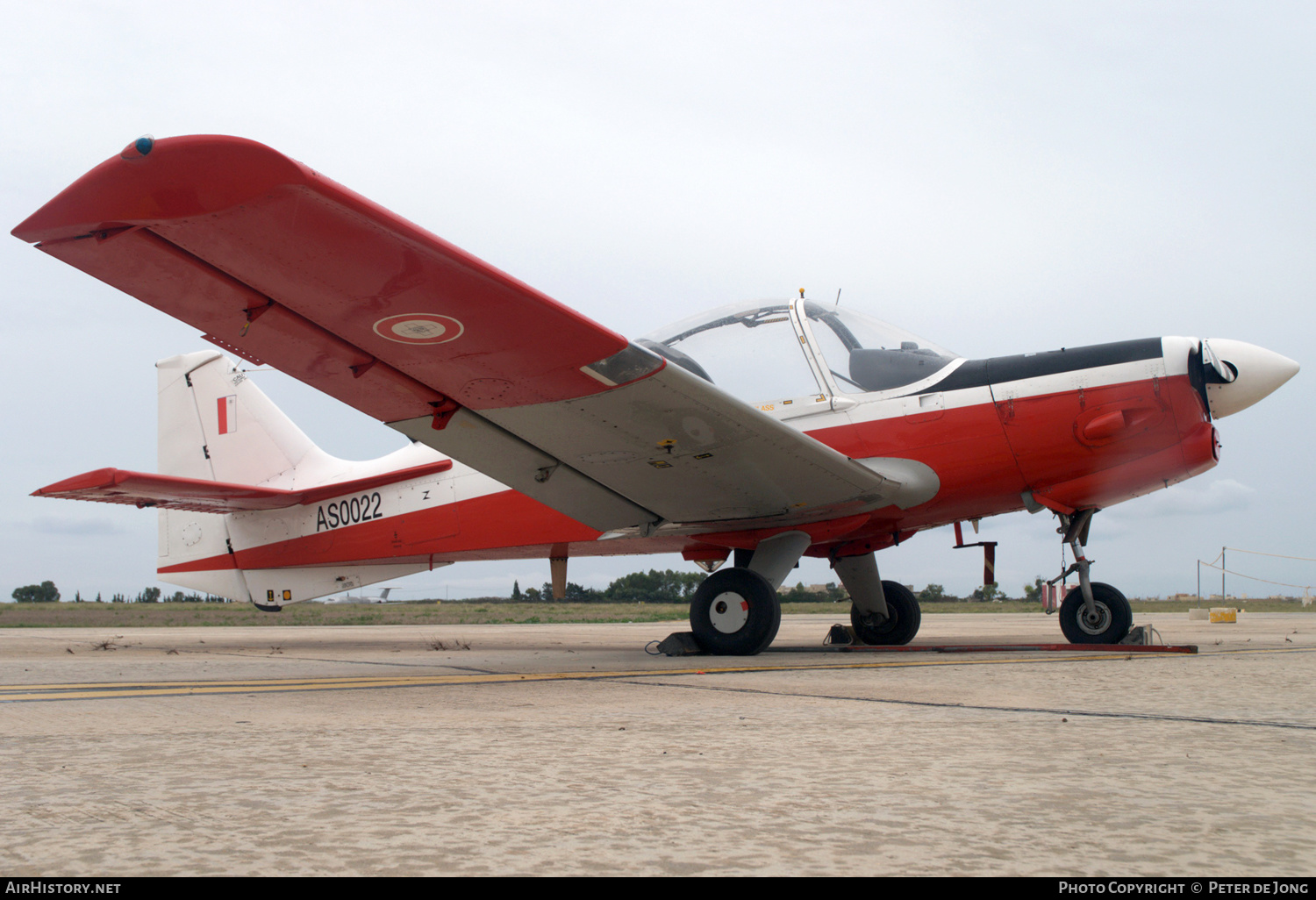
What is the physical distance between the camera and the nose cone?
543 cm

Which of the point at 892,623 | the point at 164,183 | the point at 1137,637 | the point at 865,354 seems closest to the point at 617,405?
the point at 865,354

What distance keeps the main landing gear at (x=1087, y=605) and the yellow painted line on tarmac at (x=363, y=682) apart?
125cm

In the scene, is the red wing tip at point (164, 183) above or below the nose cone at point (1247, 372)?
above

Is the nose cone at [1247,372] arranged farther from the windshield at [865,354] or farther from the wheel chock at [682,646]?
the wheel chock at [682,646]

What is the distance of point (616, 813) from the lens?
1370 mm

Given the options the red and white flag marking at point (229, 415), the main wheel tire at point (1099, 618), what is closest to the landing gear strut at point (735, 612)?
the main wheel tire at point (1099, 618)

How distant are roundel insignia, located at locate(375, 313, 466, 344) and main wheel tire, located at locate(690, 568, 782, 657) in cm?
226

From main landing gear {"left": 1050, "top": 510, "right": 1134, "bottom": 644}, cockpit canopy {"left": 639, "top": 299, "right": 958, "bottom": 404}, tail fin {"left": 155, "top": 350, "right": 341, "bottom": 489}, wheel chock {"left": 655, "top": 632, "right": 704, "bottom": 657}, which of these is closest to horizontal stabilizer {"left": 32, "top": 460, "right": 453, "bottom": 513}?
tail fin {"left": 155, "top": 350, "right": 341, "bottom": 489}

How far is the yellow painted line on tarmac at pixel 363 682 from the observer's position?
340 centimetres

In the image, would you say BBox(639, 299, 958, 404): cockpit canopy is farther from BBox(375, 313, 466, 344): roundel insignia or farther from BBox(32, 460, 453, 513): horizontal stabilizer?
BBox(32, 460, 453, 513): horizontal stabilizer

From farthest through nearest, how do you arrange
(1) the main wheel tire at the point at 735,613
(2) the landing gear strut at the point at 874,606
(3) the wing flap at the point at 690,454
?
(2) the landing gear strut at the point at 874,606, (1) the main wheel tire at the point at 735,613, (3) the wing flap at the point at 690,454

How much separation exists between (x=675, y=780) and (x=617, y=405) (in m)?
3.14

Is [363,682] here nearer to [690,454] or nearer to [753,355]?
[690,454]

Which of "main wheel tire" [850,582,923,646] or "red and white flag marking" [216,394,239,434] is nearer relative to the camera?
"main wheel tire" [850,582,923,646]
